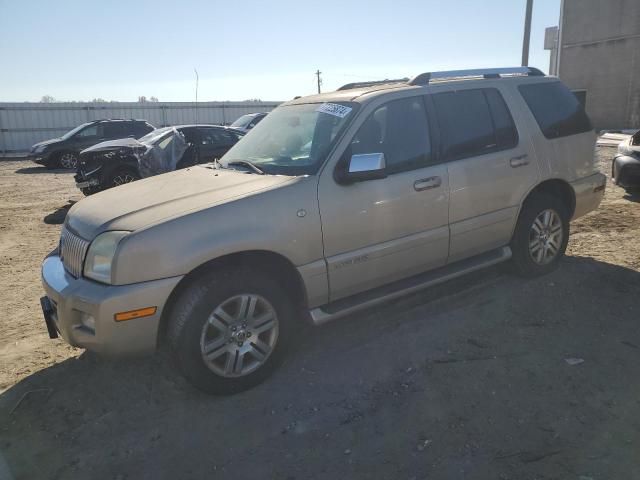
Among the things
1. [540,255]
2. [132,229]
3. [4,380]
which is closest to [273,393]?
[132,229]

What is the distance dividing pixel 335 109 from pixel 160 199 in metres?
1.45

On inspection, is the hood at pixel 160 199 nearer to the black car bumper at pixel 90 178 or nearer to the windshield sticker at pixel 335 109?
the windshield sticker at pixel 335 109

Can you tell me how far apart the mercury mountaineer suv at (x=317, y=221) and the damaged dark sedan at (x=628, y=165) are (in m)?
3.25

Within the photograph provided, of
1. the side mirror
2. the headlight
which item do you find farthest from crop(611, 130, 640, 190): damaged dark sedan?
the headlight

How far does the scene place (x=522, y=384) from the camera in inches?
126

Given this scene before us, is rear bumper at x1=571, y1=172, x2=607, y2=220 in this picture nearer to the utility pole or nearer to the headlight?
the headlight

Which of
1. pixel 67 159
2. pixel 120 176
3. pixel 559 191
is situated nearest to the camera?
pixel 559 191

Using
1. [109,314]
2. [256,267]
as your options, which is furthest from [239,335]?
[109,314]

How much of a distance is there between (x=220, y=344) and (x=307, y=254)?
2.62ft

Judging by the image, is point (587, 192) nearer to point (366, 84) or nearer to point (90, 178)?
point (366, 84)

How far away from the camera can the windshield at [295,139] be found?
3.61 metres

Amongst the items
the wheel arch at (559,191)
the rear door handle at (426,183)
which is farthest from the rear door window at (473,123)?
the wheel arch at (559,191)

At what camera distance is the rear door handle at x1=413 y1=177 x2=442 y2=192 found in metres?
3.80

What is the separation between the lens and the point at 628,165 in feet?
24.8
